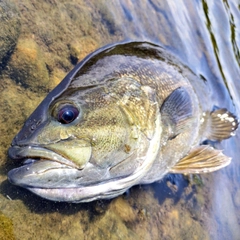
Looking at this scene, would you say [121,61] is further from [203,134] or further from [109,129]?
[203,134]

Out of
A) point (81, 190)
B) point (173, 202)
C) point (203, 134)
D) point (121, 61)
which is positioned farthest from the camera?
point (203, 134)

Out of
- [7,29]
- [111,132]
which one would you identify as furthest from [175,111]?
[7,29]

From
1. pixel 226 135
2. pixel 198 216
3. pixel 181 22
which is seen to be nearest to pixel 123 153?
pixel 198 216

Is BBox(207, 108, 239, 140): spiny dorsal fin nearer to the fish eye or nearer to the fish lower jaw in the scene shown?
the fish lower jaw

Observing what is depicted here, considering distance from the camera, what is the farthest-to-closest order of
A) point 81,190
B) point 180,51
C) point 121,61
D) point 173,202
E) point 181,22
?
1. point 181,22
2. point 180,51
3. point 173,202
4. point 121,61
5. point 81,190

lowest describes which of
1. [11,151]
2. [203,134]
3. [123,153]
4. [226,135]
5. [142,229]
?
[226,135]

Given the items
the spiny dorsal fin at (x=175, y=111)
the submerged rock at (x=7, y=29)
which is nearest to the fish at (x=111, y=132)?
the spiny dorsal fin at (x=175, y=111)

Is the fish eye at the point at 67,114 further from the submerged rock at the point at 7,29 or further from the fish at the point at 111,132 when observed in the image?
the submerged rock at the point at 7,29
